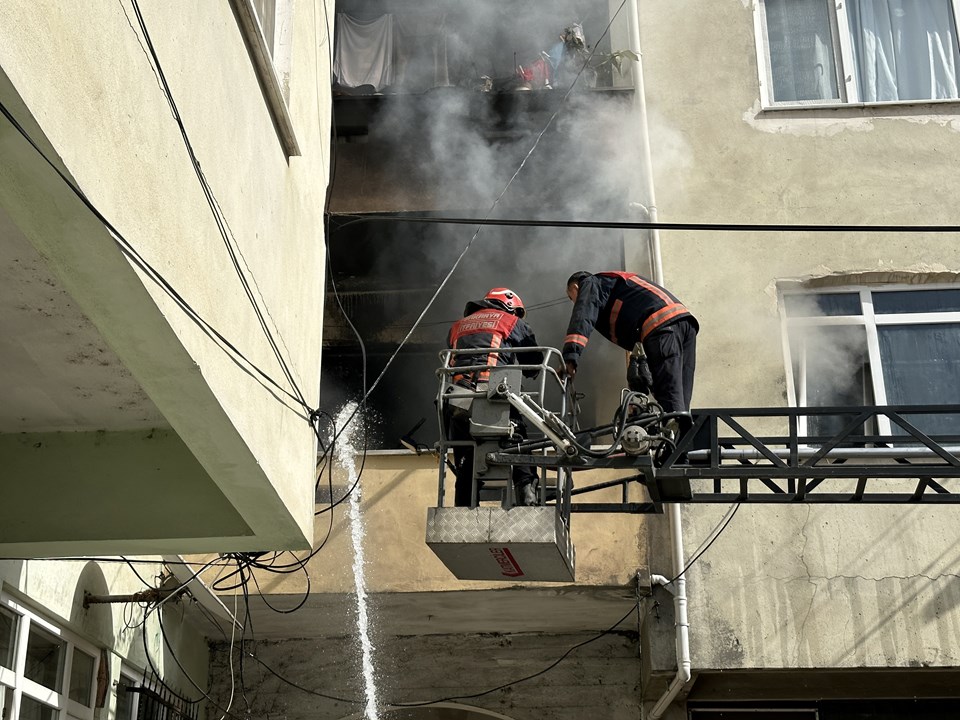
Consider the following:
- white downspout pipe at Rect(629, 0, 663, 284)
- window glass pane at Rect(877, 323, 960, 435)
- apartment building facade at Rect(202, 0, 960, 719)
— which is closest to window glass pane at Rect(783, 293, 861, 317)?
apartment building facade at Rect(202, 0, 960, 719)

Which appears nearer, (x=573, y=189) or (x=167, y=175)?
(x=167, y=175)

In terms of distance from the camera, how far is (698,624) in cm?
925

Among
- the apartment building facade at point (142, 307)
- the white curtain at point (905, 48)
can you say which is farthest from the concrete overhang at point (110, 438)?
the white curtain at point (905, 48)

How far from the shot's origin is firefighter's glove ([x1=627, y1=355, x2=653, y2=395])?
323 inches

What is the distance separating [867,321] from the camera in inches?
407

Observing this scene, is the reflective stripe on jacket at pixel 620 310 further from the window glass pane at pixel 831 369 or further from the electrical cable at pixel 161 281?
the electrical cable at pixel 161 281

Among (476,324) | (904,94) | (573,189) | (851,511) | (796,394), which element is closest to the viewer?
(476,324)

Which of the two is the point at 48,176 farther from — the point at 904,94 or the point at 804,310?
the point at 904,94

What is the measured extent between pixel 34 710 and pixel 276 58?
457cm

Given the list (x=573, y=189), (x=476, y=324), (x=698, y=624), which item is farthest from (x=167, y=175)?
(x=573, y=189)

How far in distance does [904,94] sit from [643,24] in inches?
102

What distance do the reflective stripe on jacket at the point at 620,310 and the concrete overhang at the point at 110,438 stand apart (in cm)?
267

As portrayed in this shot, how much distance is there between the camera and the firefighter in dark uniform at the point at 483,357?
809cm

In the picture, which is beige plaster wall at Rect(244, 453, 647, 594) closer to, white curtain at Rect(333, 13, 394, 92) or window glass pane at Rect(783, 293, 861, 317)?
window glass pane at Rect(783, 293, 861, 317)
